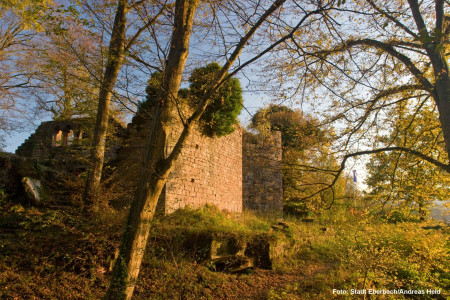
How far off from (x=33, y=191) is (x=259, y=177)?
9232mm

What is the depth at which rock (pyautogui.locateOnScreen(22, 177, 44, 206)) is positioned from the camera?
21.3ft

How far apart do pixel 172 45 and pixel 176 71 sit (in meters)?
0.45

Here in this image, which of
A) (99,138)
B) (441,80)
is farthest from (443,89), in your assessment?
(99,138)

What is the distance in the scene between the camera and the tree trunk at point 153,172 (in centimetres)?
387

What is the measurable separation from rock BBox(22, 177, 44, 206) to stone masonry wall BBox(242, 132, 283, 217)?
26.3 feet

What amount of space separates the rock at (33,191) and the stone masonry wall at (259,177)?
8.00 metres

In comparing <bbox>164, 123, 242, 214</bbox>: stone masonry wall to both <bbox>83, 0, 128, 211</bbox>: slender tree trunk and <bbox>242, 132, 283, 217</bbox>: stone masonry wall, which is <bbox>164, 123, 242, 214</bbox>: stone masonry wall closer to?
<bbox>242, 132, 283, 217</bbox>: stone masonry wall

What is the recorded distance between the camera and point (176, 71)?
14.7ft

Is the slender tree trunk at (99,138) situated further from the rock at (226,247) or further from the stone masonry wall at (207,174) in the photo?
the rock at (226,247)

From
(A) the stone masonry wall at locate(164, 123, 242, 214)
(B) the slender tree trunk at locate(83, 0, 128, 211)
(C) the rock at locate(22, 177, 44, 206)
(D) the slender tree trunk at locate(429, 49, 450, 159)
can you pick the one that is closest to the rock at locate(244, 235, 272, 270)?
(A) the stone masonry wall at locate(164, 123, 242, 214)

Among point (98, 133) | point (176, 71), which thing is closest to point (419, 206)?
point (176, 71)

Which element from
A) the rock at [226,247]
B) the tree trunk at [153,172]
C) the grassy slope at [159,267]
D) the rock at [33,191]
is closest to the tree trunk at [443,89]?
the grassy slope at [159,267]

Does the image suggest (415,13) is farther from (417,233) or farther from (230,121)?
(230,121)

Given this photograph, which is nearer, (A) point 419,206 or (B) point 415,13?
(B) point 415,13
